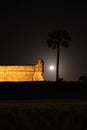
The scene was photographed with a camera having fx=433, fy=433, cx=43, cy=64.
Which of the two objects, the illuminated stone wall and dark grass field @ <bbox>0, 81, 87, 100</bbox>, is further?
the illuminated stone wall

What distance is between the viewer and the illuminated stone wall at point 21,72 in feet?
195

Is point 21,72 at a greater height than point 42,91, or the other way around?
point 21,72

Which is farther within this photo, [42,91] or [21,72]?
[21,72]

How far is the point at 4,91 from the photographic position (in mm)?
32250

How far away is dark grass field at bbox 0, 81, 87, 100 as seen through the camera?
30.2 m

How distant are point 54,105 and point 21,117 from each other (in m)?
2.77

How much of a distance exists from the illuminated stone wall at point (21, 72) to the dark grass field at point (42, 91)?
930 inches

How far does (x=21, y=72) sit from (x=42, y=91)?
27.2 m

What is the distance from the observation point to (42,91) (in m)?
32.6

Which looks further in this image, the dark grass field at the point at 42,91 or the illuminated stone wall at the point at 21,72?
the illuminated stone wall at the point at 21,72

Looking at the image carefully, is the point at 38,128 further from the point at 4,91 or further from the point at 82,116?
the point at 4,91

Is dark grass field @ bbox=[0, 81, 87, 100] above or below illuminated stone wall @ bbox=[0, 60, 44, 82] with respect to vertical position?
below

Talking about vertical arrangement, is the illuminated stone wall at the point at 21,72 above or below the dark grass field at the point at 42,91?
above

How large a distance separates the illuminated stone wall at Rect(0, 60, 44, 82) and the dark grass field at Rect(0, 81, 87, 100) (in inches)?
930
